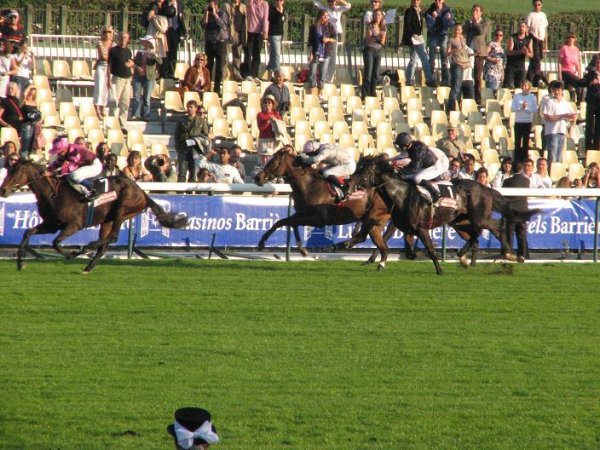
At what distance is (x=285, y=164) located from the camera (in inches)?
Result: 683

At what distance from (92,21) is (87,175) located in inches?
487

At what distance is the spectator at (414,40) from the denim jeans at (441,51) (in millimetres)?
128

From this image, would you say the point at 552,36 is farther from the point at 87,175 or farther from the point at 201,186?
the point at 87,175

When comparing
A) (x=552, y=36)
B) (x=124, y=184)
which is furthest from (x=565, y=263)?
(x=552, y=36)

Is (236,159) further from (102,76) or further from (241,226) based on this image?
(102,76)

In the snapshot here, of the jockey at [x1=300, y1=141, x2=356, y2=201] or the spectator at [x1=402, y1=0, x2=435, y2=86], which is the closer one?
the jockey at [x1=300, y1=141, x2=356, y2=201]

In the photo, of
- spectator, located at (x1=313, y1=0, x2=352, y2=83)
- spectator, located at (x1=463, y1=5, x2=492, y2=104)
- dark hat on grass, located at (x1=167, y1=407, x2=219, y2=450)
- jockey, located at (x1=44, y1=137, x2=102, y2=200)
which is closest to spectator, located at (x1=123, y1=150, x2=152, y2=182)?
jockey, located at (x1=44, y1=137, x2=102, y2=200)

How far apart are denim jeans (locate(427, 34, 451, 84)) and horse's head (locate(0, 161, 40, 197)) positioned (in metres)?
10.6

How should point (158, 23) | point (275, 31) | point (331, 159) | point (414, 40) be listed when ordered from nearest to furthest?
point (331, 159) → point (158, 23) → point (275, 31) → point (414, 40)

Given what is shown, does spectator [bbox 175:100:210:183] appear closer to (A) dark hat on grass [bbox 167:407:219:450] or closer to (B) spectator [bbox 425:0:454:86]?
(B) spectator [bbox 425:0:454:86]

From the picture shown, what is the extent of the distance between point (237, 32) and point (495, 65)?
4827 mm

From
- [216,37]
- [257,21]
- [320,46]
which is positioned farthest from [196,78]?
[320,46]

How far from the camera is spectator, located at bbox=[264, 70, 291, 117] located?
21422 millimetres

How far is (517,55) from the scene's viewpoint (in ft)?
81.5
